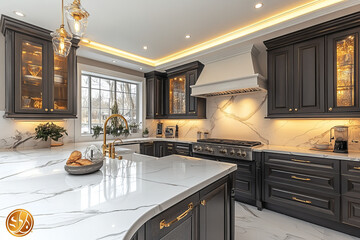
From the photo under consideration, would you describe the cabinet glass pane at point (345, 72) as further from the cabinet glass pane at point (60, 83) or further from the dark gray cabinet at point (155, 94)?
the cabinet glass pane at point (60, 83)

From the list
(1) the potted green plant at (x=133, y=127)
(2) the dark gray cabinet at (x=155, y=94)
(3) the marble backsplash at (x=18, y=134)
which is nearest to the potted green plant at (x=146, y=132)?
(1) the potted green plant at (x=133, y=127)

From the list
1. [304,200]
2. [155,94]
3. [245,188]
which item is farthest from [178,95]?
[304,200]

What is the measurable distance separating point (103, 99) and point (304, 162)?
3950mm

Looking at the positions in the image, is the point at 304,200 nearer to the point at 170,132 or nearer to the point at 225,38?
the point at 225,38

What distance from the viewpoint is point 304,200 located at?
232cm

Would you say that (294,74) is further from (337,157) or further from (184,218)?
(184,218)

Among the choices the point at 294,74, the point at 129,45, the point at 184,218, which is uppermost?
the point at 129,45

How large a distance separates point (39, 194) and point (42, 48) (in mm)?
2594

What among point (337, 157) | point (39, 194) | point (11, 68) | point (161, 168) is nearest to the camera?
point (39, 194)

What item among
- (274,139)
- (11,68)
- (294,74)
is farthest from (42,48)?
(274,139)

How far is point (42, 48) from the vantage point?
2.61 m

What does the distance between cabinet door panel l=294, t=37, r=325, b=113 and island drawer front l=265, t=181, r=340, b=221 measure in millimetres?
1096

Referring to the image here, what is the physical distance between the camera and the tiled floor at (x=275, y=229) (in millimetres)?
2041

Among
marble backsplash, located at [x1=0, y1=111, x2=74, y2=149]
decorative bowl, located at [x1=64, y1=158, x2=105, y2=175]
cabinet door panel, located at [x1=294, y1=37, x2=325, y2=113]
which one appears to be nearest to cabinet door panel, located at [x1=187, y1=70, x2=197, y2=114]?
cabinet door panel, located at [x1=294, y1=37, x2=325, y2=113]
